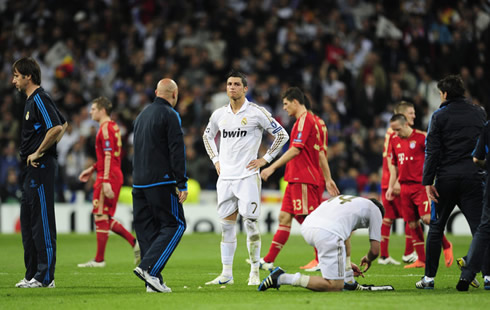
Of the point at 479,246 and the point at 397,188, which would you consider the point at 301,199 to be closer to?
the point at 397,188

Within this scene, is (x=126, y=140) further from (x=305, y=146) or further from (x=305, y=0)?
(x=305, y=146)

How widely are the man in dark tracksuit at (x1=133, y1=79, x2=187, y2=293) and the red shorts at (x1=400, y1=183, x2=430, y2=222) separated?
16.8 feet

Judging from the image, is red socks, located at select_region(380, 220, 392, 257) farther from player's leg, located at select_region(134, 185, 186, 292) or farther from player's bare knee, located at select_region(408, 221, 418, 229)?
player's leg, located at select_region(134, 185, 186, 292)

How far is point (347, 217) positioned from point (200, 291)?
1848mm

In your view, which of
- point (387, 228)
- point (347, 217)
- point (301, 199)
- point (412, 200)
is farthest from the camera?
point (387, 228)

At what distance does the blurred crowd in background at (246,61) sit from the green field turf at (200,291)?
739 centimetres

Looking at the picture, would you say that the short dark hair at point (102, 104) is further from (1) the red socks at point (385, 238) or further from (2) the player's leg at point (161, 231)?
(1) the red socks at point (385, 238)

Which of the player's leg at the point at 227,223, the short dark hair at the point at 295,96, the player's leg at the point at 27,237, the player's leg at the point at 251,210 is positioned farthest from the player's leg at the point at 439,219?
the player's leg at the point at 27,237

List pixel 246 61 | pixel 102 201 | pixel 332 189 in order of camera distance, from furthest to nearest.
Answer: pixel 246 61 → pixel 102 201 → pixel 332 189

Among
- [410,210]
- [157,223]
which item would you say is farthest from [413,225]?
[157,223]

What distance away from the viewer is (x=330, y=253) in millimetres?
8016

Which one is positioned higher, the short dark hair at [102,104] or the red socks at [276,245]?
the short dark hair at [102,104]

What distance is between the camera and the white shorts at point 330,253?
26.3ft

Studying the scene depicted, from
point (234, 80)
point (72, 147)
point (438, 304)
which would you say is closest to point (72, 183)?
point (72, 147)
